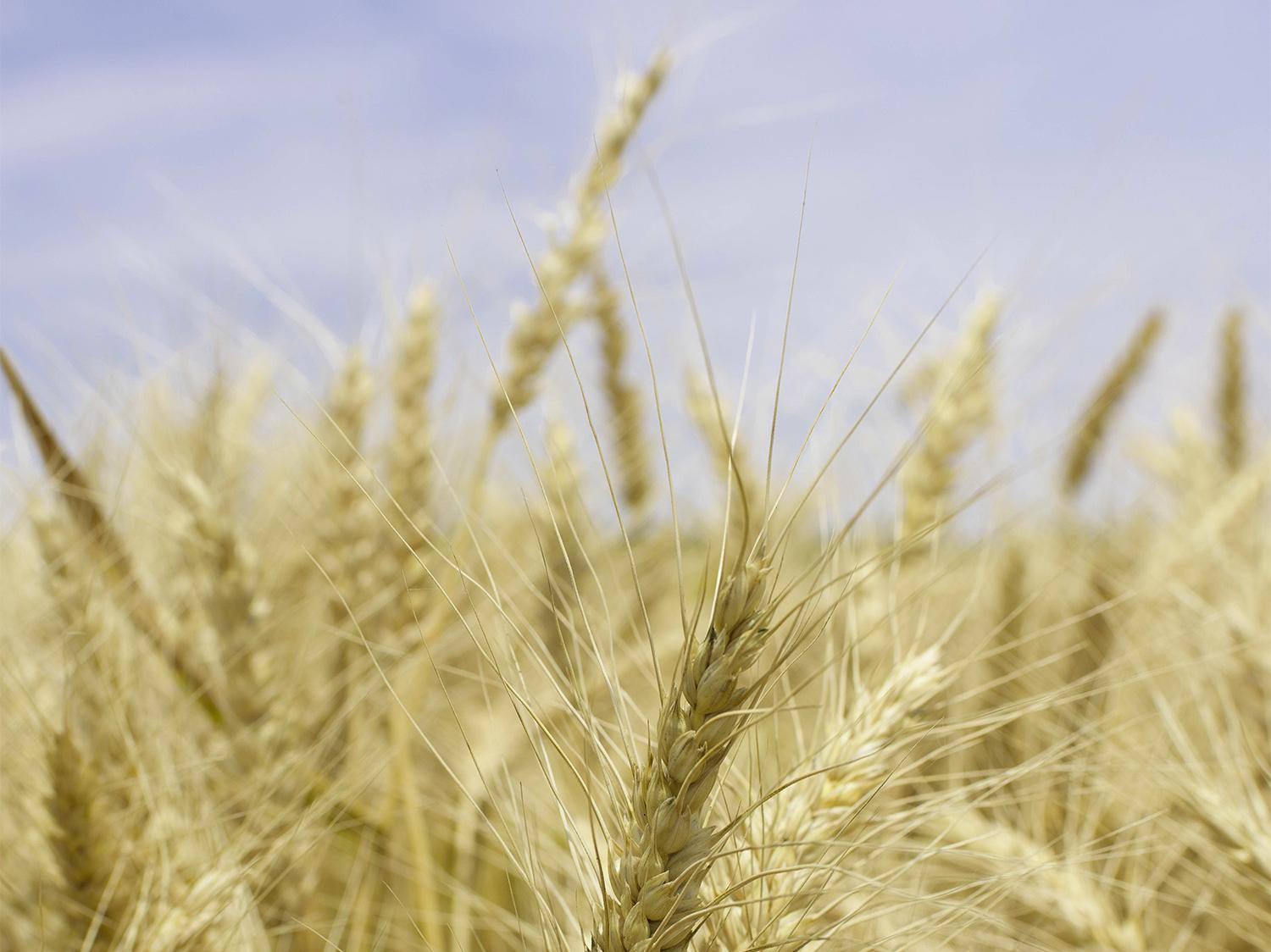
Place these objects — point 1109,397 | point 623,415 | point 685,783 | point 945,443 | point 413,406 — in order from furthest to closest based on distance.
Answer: point 1109,397 → point 623,415 → point 413,406 → point 945,443 → point 685,783

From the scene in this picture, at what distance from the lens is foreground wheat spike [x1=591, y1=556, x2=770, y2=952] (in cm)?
48

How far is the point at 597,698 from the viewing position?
141cm

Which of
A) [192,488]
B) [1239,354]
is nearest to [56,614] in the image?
[192,488]

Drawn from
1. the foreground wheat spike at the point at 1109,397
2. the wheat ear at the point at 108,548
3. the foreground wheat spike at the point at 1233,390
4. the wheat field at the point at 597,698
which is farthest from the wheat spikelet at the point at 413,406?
the foreground wheat spike at the point at 1233,390

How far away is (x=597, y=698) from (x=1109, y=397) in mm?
1169

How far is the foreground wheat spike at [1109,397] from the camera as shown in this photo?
198 centimetres

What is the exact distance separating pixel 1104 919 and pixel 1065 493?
3.91 ft

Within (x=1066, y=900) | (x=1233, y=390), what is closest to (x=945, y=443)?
(x=1066, y=900)

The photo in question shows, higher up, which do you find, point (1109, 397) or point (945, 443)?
point (945, 443)

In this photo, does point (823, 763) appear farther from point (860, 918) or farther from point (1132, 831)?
point (1132, 831)

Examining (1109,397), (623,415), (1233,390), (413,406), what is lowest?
(1233,390)

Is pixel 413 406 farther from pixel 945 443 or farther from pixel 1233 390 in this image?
pixel 1233 390

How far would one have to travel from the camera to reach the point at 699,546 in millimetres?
1827

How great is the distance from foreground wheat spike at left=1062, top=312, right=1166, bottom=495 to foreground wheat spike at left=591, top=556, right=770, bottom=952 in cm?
163
